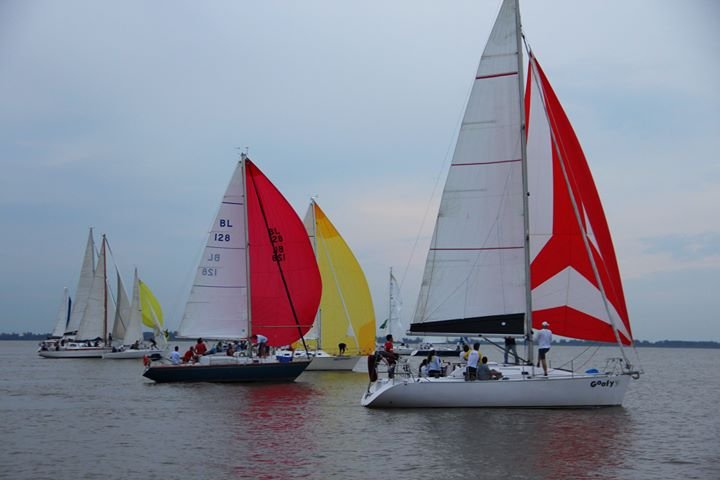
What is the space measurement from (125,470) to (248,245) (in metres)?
18.1

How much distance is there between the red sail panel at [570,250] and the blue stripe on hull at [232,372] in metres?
12.2

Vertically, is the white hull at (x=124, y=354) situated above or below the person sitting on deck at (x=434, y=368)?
above

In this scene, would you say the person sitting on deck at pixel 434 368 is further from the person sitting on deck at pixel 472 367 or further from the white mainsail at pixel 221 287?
the white mainsail at pixel 221 287

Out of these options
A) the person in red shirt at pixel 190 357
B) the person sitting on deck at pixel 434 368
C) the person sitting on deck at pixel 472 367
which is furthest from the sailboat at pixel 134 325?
the person sitting on deck at pixel 472 367

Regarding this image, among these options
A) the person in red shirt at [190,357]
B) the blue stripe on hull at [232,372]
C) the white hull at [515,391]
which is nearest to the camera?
the white hull at [515,391]

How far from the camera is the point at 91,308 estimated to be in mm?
64062

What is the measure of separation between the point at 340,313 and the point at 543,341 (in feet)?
70.6

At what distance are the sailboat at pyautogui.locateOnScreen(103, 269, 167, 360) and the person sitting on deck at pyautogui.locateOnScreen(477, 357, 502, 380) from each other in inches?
1696

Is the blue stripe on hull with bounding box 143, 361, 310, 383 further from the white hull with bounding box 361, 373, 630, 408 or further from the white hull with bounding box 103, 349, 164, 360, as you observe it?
the white hull with bounding box 103, 349, 164, 360

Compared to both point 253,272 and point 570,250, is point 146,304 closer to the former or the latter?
point 253,272

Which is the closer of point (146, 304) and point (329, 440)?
point (329, 440)

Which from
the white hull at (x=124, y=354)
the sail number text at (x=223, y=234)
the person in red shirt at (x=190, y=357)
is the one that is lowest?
the person in red shirt at (x=190, y=357)

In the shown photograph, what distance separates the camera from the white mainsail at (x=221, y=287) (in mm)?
32625

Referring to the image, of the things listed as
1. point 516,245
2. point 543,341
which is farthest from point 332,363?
point 543,341
